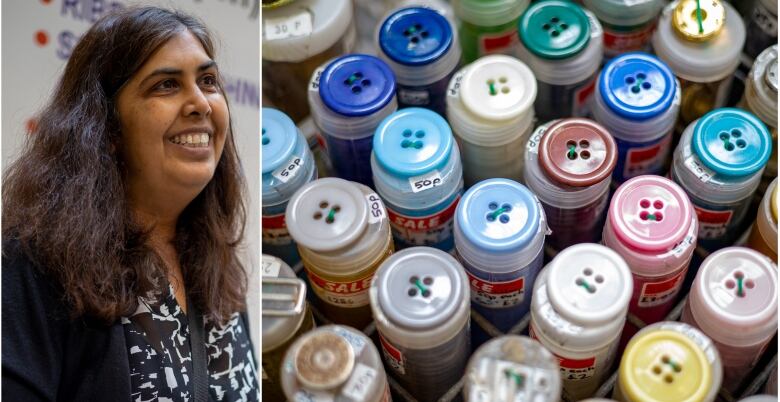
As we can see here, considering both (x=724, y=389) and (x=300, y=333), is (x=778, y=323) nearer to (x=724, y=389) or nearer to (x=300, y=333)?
(x=724, y=389)

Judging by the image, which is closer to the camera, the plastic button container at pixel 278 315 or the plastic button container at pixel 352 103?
the plastic button container at pixel 278 315

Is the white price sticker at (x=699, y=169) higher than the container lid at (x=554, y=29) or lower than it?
lower

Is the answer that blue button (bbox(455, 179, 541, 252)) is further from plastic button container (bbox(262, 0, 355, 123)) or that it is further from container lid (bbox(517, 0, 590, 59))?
plastic button container (bbox(262, 0, 355, 123))

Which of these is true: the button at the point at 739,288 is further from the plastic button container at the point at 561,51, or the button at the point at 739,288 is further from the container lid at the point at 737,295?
the plastic button container at the point at 561,51

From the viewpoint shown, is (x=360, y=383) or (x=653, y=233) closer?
(x=360, y=383)

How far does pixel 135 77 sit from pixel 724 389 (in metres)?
0.59

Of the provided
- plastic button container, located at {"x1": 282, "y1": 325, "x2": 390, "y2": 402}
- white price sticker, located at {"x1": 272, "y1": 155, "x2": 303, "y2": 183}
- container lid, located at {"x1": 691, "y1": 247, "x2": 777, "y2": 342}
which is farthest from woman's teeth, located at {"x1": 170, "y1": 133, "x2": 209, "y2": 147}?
container lid, located at {"x1": 691, "y1": 247, "x2": 777, "y2": 342}

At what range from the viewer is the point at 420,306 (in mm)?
706

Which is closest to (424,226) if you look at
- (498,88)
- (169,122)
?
(498,88)

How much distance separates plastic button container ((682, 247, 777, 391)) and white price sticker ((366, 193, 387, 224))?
10.9 inches

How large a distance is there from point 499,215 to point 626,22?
1.13 ft

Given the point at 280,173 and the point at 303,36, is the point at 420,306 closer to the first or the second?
the point at 280,173

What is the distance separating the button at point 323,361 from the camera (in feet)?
2.09

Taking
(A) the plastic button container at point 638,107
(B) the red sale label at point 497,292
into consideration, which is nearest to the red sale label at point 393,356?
(B) the red sale label at point 497,292
